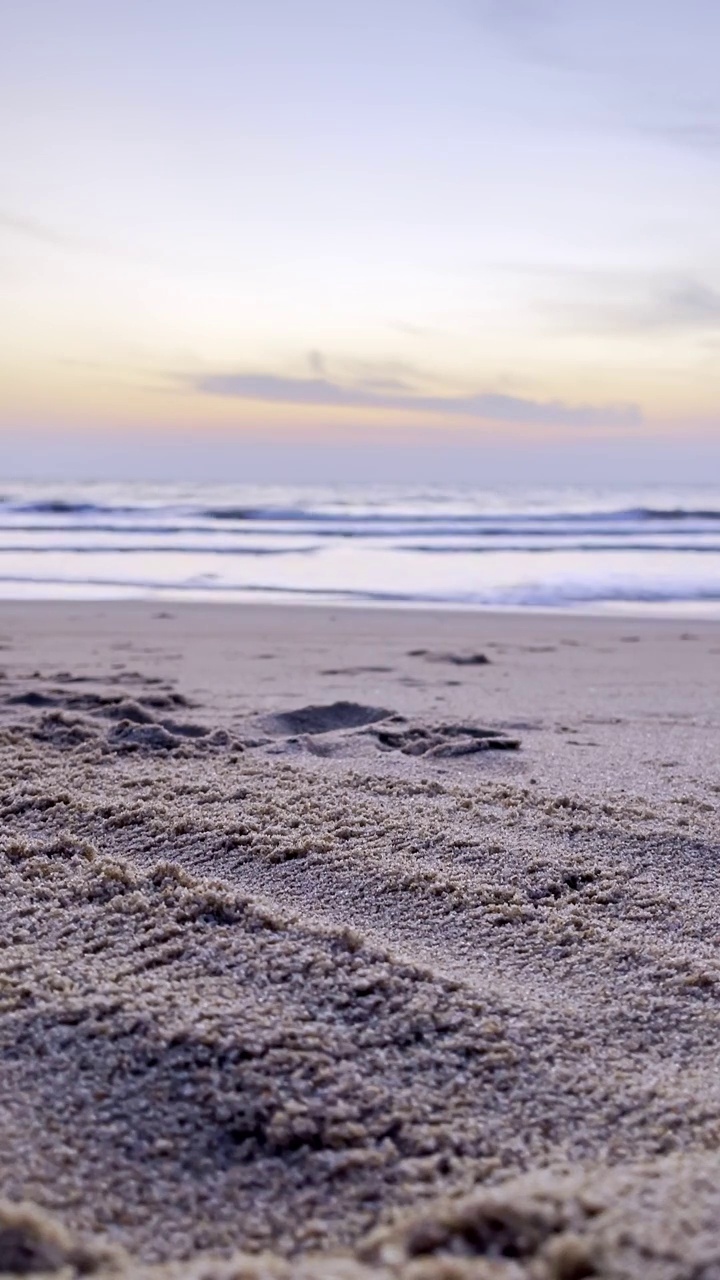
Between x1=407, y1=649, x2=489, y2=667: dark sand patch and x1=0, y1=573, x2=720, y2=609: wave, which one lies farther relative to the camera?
x1=0, y1=573, x2=720, y2=609: wave

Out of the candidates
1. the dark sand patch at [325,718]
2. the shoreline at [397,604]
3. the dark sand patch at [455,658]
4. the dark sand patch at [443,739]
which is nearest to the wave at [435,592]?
the shoreline at [397,604]

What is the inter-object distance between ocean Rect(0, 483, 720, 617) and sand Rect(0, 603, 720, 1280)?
7110 millimetres

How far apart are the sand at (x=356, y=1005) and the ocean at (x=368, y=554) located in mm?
7110

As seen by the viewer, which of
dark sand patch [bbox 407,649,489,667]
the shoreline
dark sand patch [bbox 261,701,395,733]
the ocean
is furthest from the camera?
the ocean

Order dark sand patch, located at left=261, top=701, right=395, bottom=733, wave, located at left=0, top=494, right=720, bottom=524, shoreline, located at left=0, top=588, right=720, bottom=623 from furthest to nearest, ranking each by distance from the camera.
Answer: wave, located at left=0, top=494, right=720, bottom=524 < shoreline, located at left=0, top=588, right=720, bottom=623 < dark sand patch, located at left=261, top=701, right=395, bottom=733

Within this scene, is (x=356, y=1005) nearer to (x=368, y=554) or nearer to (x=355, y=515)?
(x=368, y=554)

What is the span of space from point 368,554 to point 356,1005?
14642 mm

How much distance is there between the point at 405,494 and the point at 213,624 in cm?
3108

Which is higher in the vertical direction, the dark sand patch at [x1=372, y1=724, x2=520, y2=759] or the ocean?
the ocean

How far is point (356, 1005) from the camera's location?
1.73 meters

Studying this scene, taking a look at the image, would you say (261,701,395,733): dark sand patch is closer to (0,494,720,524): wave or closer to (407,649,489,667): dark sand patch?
(407,649,489,667): dark sand patch

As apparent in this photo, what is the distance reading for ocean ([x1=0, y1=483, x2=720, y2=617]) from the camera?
10.8m

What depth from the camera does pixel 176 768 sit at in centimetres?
311

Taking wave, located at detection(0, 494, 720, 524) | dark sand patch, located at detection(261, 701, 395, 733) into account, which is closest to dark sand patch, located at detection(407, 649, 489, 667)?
dark sand patch, located at detection(261, 701, 395, 733)
